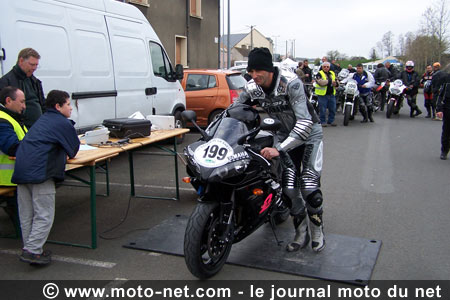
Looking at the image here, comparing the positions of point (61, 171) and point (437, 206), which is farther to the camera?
point (437, 206)

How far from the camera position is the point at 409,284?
370 cm

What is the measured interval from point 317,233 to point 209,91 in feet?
26.7

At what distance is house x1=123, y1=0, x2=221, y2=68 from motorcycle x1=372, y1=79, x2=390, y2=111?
32.9 ft

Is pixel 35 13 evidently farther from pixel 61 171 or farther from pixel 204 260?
pixel 204 260

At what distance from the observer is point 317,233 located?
4.39 m

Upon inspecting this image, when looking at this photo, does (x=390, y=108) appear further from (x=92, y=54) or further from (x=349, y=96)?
(x=92, y=54)

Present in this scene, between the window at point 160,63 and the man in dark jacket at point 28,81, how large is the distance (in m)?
4.08

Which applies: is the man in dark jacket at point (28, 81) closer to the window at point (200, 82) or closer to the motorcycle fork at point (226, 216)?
the motorcycle fork at point (226, 216)

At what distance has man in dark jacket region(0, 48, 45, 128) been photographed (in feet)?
16.8

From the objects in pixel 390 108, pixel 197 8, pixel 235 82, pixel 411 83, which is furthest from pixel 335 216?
pixel 197 8

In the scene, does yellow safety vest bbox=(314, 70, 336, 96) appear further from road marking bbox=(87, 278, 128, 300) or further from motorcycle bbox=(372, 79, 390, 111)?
road marking bbox=(87, 278, 128, 300)

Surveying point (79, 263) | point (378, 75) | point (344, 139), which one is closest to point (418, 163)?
point (344, 139)

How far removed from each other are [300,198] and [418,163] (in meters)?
5.34

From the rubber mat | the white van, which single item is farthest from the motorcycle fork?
the white van
